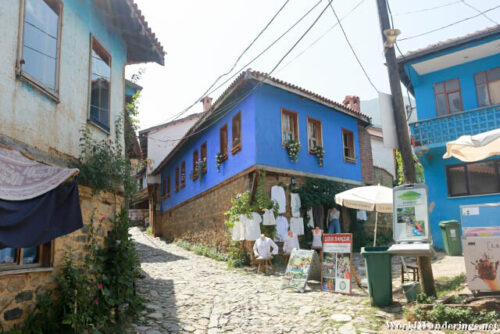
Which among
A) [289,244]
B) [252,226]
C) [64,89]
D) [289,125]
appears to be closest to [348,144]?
[289,125]

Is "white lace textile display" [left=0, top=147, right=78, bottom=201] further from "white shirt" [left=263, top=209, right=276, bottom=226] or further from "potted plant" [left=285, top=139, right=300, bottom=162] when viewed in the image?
"potted plant" [left=285, top=139, right=300, bottom=162]

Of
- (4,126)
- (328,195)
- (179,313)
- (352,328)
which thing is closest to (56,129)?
(4,126)

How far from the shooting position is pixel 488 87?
12.4 m

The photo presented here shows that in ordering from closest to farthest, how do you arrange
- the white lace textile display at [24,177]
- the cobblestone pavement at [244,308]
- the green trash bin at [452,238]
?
the white lace textile display at [24,177]
the cobblestone pavement at [244,308]
the green trash bin at [452,238]

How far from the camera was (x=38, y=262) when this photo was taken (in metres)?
5.11

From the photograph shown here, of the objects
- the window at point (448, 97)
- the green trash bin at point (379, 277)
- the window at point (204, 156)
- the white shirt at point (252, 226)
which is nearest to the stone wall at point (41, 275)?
the green trash bin at point (379, 277)

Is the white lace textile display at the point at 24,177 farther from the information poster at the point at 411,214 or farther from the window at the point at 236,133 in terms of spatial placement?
the window at the point at 236,133

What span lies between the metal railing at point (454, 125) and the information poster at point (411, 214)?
7483mm

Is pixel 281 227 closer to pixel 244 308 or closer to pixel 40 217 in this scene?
pixel 244 308

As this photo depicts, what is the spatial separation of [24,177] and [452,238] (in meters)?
11.3

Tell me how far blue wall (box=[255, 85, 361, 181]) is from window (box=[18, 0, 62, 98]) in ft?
22.3

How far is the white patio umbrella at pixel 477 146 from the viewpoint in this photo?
638 centimetres

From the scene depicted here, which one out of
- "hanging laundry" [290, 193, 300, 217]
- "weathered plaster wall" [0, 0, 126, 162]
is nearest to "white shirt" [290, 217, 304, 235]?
"hanging laundry" [290, 193, 300, 217]

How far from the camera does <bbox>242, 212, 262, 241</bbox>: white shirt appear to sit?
1091 centimetres
